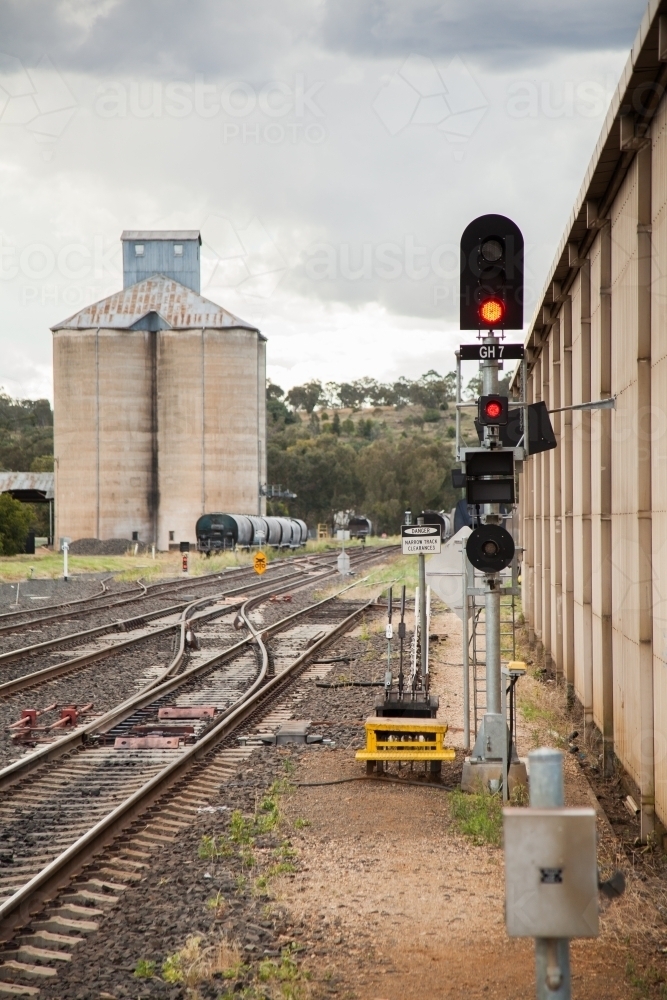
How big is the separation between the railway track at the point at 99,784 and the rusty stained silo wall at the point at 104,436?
5032 centimetres

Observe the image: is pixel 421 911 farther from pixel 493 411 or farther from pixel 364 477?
pixel 364 477

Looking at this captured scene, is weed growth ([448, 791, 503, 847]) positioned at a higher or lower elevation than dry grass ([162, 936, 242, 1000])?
lower

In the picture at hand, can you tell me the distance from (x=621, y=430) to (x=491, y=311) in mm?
1941

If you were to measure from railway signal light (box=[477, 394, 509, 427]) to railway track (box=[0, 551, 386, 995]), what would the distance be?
425 centimetres

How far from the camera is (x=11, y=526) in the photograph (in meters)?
53.2

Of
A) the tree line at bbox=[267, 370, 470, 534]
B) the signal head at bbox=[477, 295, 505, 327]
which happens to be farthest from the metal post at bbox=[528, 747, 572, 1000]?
the tree line at bbox=[267, 370, 470, 534]

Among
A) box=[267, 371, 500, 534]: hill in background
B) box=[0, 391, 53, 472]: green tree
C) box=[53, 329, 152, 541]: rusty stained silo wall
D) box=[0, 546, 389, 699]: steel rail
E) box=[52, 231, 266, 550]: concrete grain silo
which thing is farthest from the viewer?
box=[0, 391, 53, 472]: green tree

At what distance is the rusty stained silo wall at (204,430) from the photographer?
6800 centimetres

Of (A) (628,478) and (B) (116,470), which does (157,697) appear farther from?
(B) (116,470)

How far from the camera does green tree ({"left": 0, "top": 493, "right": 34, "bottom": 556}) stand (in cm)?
5250

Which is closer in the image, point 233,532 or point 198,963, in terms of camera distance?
point 198,963

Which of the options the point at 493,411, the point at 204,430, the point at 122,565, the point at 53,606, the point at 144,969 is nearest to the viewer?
the point at 144,969

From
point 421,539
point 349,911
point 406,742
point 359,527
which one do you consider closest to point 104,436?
point 359,527

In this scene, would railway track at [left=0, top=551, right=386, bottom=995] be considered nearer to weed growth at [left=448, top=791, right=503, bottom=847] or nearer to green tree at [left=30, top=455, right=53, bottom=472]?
weed growth at [left=448, top=791, right=503, bottom=847]
